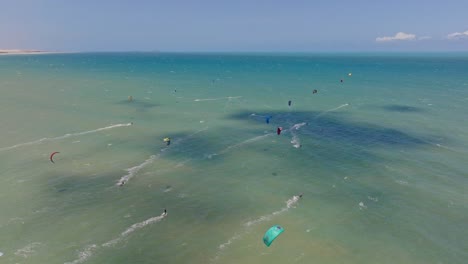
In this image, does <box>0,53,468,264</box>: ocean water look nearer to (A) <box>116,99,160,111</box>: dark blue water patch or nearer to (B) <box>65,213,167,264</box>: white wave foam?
(B) <box>65,213,167,264</box>: white wave foam

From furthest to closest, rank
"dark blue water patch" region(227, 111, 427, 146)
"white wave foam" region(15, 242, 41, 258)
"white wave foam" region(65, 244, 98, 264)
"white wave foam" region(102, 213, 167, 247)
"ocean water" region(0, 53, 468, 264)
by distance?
A: "dark blue water patch" region(227, 111, 427, 146), "white wave foam" region(102, 213, 167, 247), "ocean water" region(0, 53, 468, 264), "white wave foam" region(15, 242, 41, 258), "white wave foam" region(65, 244, 98, 264)

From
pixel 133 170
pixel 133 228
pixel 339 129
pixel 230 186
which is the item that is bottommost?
pixel 133 228

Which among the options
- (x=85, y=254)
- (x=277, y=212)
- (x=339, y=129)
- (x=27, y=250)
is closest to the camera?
(x=85, y=254)

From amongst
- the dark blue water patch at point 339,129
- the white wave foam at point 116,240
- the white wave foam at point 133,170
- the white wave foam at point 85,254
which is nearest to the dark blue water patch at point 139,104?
the dark blue water patch at point 339,129

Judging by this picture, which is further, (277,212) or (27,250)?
(277,212)

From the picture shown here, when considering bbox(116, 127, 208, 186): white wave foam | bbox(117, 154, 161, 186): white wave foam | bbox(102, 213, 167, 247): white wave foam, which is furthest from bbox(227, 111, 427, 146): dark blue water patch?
bbox(102, 213, 167, 247): white wave foam

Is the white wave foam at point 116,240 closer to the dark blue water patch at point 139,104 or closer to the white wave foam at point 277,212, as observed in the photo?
the white wave foam at point 277,212

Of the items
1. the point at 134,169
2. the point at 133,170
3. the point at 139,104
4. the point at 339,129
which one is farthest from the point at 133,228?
the point at 139,104

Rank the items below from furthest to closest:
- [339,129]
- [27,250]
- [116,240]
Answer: [339,129] < [116,240] < [27,250]

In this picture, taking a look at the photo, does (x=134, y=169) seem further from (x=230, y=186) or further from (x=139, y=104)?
(x=139, y=104)

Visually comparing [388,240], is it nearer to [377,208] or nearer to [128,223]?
[377,208]
